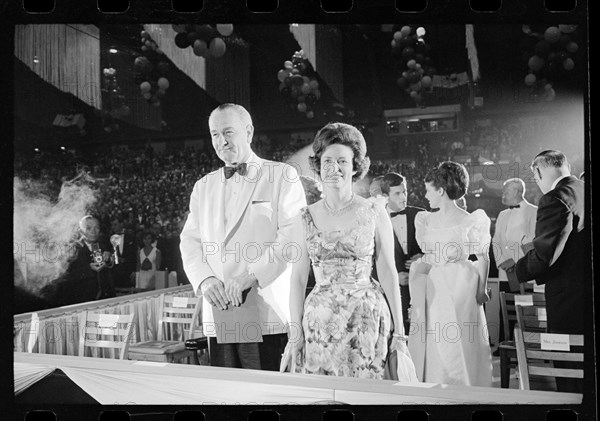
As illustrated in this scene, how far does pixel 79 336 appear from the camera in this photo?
13.7 ft

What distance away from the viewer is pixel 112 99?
4180mm

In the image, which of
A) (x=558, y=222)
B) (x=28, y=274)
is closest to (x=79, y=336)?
(x=28, y=274)

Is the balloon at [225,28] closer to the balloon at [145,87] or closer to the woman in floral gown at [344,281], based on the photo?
the balloon at [145,87]

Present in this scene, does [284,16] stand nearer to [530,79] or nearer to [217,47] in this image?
[217,47]

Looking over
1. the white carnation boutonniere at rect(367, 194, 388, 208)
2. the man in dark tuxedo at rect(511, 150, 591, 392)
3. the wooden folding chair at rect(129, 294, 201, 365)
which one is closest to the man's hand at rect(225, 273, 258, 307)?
the wooden folding chair at rect(129, 294, 201, 365)

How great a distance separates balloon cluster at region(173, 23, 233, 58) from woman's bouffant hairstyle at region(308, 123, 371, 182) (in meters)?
0.82

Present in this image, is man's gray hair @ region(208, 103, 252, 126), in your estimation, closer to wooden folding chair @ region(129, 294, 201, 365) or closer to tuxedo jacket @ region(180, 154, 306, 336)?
tuxedo jacket @ region(180, 154, 306, 336)

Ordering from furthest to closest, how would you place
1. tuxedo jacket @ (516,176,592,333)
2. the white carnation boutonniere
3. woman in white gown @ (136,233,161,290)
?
woman in white gown @ (136,233,161,290) → tuxedo jacket @ (516,176,592,333) → the white carnation boutonniere

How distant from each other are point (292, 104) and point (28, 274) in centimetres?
195

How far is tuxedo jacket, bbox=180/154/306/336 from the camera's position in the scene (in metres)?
4.00

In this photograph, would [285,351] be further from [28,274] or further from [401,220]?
[28,274]

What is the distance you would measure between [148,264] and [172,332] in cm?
45

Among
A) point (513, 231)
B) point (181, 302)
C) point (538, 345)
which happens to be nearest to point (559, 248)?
point (513, 231)

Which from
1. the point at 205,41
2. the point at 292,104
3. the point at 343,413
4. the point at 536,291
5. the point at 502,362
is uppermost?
the point at 205,41
